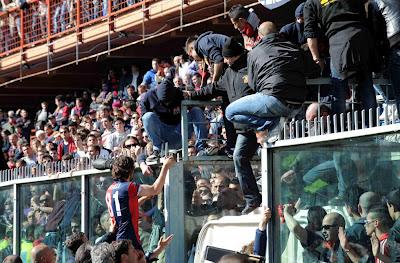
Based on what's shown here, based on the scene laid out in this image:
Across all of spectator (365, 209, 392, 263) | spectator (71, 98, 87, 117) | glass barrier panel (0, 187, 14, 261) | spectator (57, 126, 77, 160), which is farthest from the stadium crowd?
spectator (71, 98, 87, 117)

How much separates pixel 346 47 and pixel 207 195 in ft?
8.95

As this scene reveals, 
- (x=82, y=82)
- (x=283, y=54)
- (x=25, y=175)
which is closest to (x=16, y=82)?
(x=82, y=82)

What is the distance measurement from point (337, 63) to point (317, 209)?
46.1 inches

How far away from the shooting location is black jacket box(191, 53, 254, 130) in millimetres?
10414

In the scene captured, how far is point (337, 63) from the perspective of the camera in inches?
358

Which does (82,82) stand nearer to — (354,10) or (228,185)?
(228,185)

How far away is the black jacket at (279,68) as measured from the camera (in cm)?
958

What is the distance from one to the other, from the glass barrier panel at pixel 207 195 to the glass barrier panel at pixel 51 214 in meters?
2.05

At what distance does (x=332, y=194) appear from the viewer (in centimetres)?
864

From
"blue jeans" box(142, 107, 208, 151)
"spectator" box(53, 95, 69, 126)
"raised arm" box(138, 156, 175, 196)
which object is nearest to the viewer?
"raised arm" box(138, 156, 175, 196)

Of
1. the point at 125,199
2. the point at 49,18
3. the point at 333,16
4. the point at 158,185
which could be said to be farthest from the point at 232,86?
the point at 49,18

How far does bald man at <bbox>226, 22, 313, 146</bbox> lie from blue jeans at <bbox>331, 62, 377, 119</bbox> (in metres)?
0.37

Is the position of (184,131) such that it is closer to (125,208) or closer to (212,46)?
(212,46)

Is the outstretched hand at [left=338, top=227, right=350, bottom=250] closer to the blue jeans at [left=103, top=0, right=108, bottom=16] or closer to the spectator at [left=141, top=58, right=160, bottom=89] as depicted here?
the spectator at [left=141, top=58, right=160, bottom=89]
